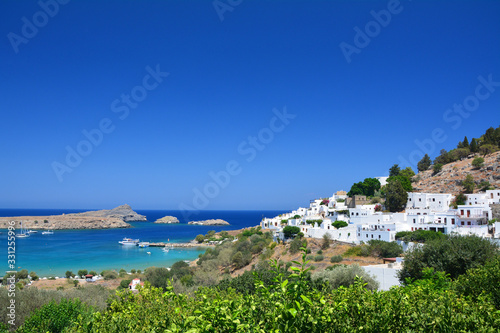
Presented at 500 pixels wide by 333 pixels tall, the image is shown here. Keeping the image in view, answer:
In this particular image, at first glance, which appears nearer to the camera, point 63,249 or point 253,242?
point 253,242

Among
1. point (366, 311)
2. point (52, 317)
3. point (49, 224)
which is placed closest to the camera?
point (366, 311)

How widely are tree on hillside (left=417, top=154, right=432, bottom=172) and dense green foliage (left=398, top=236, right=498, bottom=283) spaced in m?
58.7

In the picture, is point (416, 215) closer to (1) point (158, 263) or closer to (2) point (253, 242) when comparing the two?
(2) point (253, 242)

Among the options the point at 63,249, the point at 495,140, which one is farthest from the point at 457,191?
the point at 63,249

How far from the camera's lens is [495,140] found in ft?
205

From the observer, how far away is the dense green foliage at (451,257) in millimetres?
15289

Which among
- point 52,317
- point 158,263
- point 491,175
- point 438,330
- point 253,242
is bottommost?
point 158,263

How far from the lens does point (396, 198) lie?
4350 centimetres

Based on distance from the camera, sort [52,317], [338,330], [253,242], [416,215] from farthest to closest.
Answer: [253,242], [416,215], [52,317], [338,330]

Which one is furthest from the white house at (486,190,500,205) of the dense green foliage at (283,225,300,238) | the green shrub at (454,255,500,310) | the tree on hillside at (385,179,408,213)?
the green shrub at (454,255,500,310)

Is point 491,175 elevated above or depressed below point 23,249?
above

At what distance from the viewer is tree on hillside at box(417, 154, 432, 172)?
228ft

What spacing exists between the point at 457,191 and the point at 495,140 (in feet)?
83.1

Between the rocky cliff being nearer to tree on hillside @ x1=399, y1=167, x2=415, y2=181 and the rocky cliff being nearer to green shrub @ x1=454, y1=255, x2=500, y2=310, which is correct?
tree on hillside @ x1=399, y1=167, x2=415, y2=181
